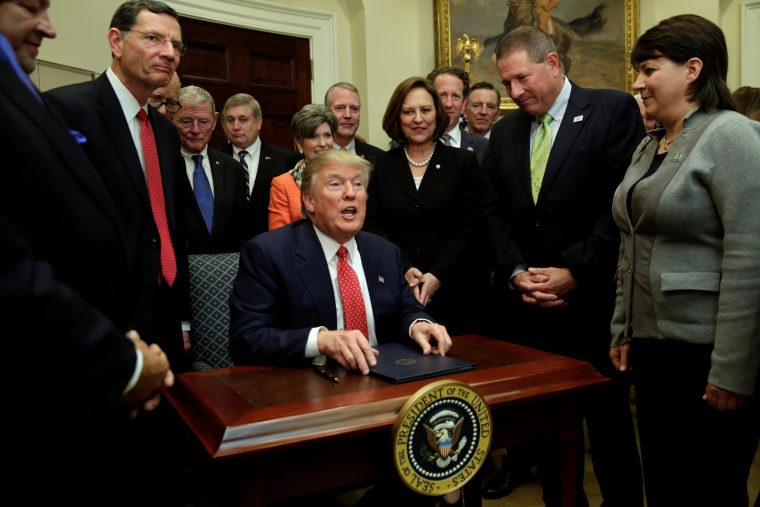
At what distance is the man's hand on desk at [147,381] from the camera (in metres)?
1.34

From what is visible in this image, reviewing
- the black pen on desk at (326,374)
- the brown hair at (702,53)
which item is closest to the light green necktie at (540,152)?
the brown hair at (702,53)

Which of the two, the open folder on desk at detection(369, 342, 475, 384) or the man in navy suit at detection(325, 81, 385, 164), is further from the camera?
the man in navy suit at detection(325, 81, 385, 164)

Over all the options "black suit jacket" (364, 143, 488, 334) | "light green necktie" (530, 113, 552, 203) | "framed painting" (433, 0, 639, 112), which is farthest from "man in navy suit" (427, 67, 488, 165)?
"framed painting" (433, 0, 639, 112)

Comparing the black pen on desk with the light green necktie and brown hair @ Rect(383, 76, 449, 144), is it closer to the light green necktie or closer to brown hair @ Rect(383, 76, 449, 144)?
the light green necktie

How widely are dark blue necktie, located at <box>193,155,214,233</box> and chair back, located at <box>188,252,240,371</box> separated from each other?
1.98 feet

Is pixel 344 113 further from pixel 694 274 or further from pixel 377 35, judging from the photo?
pixel 377 35

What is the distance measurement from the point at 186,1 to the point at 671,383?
5.66 metres

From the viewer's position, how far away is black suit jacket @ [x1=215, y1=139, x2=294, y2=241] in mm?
4094

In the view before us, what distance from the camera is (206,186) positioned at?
12.4 feet

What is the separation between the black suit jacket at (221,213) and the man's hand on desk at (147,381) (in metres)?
2.06

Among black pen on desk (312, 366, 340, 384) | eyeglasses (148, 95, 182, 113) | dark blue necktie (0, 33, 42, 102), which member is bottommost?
black pen on desk (312, 366, 340, 384)

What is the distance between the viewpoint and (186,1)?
20.6 ft

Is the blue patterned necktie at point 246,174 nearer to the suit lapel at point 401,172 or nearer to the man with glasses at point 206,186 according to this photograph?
the man with glasses at point 206,186

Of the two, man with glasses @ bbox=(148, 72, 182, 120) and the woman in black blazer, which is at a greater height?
man with glasses @ bbox=(148, 72, 182, 120)
